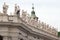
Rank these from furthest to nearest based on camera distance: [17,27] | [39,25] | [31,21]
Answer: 1. [39,25]
2. [31,21]
3. [17,27]

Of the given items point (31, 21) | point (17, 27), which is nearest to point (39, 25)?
point (31, 21)

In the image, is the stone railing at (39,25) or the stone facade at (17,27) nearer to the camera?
the stone facade at (17,27)

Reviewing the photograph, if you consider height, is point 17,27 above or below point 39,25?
above

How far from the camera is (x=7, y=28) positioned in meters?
75.1

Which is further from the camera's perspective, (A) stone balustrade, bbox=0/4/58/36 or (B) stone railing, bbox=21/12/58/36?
(B) stone railing, bbox=21/12/58/36

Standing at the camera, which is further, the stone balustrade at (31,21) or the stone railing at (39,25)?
the stone railing at (39,25)

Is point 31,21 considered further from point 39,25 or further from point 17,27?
point 17,27

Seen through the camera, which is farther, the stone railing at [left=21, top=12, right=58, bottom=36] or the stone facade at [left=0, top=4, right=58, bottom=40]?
the stone railing at [left=21, top=12, right=58, bottom=36]

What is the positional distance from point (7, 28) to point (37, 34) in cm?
1422

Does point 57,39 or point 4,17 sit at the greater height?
point 4,17

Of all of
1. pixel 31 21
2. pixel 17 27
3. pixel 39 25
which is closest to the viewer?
pixel 17 27

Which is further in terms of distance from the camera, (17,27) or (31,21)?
(31,21)

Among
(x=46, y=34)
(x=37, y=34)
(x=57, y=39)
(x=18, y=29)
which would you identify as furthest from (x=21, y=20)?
(x=57, y=39)

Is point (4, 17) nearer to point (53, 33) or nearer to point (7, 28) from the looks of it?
point (7, 28)
